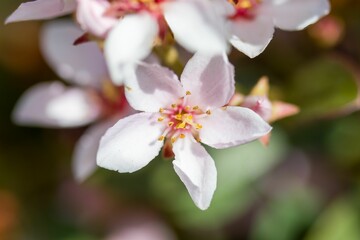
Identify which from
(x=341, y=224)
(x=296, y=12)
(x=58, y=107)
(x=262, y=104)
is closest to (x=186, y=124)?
(x=262, y=104)

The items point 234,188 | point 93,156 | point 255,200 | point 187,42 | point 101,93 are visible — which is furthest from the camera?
point 255,200

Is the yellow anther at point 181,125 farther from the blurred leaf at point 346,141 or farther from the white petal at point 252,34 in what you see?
the blurred leaf at point 346,141

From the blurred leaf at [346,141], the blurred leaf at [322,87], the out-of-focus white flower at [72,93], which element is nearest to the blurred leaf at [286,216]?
the blurred leaf at [346,141]

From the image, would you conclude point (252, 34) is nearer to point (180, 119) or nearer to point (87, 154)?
point (180, 119)

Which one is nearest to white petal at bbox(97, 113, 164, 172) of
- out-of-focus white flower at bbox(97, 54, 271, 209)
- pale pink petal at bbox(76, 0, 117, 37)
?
out-of-focus white flower at bbox(97, 54, 271, 209)

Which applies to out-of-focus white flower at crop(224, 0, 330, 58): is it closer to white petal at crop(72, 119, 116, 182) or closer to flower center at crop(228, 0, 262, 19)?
flower center at crop(228, 0, 262, 19)

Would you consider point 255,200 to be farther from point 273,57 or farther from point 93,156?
point 93,156

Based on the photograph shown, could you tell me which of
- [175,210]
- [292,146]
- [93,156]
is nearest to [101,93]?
[93,156]
